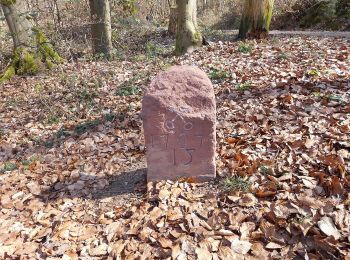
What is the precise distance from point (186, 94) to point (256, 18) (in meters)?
6.41

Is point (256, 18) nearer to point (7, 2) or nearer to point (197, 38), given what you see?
point (197, 38)

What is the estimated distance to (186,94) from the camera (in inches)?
130

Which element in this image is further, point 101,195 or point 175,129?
point 101,195

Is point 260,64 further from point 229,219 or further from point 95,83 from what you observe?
point 229,219

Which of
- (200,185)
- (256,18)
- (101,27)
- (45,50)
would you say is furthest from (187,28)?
(200,185)

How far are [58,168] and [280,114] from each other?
3183 mm

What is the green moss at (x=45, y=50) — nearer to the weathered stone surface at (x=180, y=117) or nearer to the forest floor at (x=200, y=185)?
the forest floor at (x=200, y=185)

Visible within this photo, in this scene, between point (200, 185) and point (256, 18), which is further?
point (256, 18)

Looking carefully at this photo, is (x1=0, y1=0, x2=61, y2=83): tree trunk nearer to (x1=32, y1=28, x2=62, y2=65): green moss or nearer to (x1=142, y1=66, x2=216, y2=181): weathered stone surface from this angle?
(x1=32, y1=28, x2=62, y2=65): green moss

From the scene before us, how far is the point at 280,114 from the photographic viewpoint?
466cm

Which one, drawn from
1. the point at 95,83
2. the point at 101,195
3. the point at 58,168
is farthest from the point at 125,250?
the point at 95,83

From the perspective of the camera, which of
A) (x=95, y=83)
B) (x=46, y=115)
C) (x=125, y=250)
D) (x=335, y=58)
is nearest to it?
(x=125, y=250)

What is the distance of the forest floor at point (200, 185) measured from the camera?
9.70 ft

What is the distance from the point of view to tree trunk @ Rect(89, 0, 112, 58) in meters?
8.91
